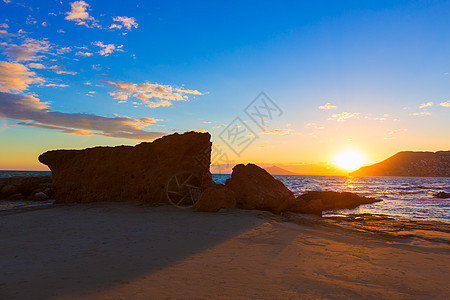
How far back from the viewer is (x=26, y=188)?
19047 millimetres

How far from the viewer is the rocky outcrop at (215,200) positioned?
9414 mm

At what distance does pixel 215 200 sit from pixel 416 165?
17503cm

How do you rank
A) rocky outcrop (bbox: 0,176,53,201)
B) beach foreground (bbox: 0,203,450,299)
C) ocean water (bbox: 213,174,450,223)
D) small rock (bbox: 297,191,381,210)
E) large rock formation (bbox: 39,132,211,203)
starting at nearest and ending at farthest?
beach foreground (bbox: 0,203,450,299)
large rock formation (bbox: 39,132,211,203)
ocean water (bbox: 213,174,450,223)
rocky outcrop (bbox: 0,176,53,201)
small rock (bbox: 297,191,381,210)

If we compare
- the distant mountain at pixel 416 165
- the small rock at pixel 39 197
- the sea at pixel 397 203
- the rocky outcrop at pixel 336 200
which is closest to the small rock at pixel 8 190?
the sea at pixel 397 203

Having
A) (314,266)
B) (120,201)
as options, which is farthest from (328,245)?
(120,201)

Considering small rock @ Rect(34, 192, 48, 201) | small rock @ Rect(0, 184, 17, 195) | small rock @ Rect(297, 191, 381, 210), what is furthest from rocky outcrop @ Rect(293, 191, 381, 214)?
small rock @ Rect(0, 184, 17, 195)

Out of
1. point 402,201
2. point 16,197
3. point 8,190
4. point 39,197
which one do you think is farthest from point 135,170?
point 402,201

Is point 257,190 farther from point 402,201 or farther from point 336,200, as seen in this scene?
point 402,201

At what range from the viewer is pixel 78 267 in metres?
3.67

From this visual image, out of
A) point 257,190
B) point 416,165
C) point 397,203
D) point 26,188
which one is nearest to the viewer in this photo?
point 257,190

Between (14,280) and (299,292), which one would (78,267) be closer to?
(14,280)

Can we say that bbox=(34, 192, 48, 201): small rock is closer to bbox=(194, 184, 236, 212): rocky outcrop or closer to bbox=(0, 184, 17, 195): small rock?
bbox=(0, 184, 17, 195): small rock

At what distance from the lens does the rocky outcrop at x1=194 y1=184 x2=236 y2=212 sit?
371 inches

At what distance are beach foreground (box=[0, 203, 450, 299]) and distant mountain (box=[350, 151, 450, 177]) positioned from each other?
16800 centimetres
